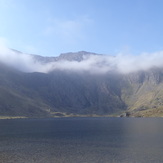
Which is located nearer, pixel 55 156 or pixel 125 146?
pixel 55 156

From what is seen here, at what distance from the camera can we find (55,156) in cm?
7894

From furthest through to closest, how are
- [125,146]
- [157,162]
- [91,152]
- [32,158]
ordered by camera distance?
[125,146] < [91,152] < [32,158] < [157,162]

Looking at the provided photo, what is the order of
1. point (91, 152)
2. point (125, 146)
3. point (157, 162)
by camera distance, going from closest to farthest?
point (157, 162)
point (91, 152)
point (125, 146)

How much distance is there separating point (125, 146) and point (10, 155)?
4354 centimetres

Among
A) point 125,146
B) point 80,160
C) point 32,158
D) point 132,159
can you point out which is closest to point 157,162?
point 132,159

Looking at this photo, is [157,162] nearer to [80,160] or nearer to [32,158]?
[80,160]

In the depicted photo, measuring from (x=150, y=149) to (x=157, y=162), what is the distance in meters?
20.0

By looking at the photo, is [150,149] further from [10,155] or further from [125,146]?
[10,155]

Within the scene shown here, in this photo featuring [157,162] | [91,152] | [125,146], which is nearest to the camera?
[157,162]

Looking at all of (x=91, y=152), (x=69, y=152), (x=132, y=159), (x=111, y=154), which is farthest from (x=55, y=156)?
(x=132, y=159)

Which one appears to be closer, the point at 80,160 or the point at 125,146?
the point at 80,160

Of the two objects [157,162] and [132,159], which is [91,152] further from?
[157,162]

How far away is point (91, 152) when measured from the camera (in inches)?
3287

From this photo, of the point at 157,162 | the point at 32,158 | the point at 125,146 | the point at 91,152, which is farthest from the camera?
the point at 125,146
